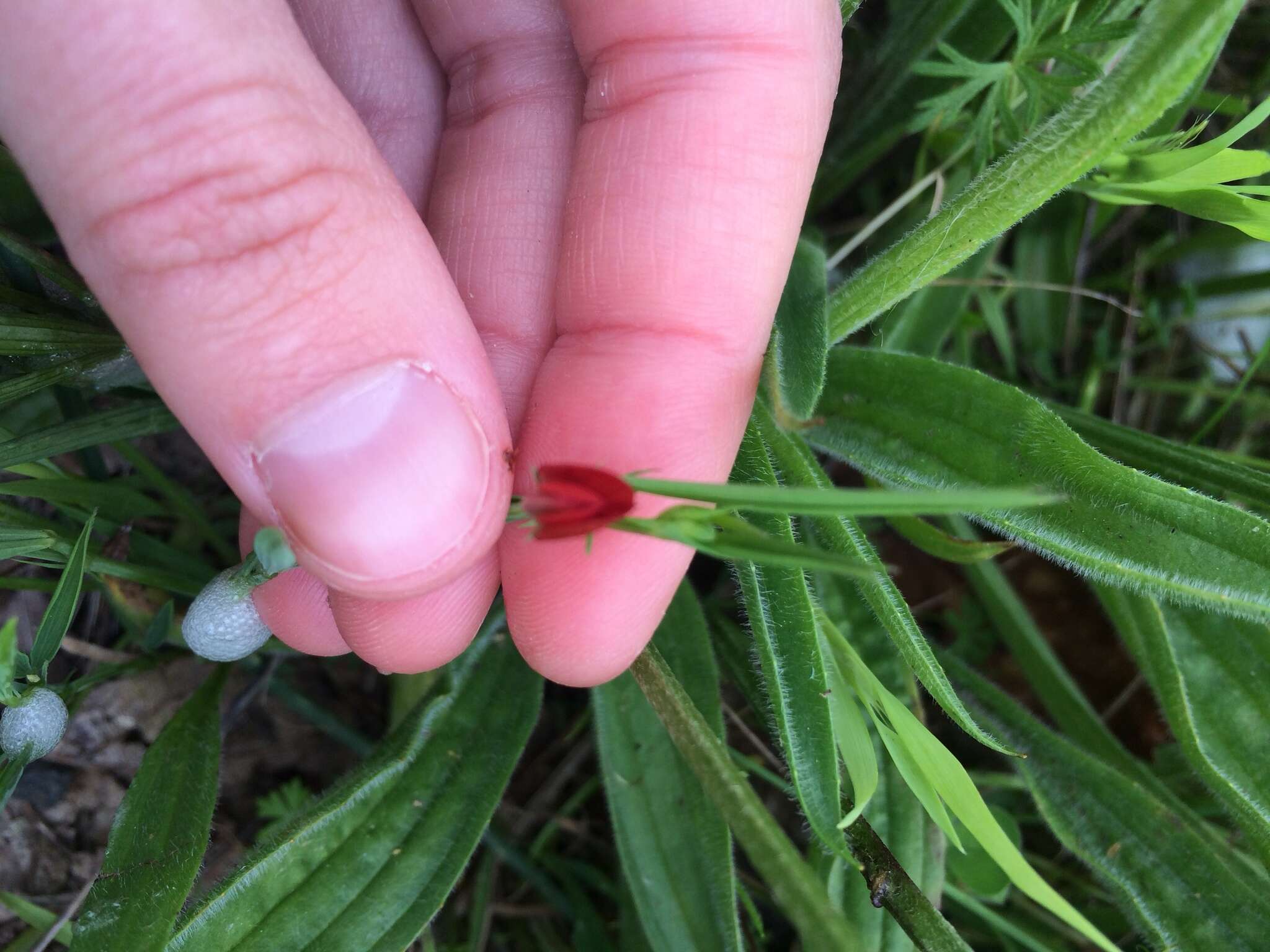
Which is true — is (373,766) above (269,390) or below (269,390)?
below

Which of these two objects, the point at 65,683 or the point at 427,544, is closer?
the point at 427,544

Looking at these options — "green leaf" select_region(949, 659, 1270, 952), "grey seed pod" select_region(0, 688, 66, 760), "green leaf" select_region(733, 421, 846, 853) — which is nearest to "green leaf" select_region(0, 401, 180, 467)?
"grey seed pod" select_region(0, 688, 66, 760)

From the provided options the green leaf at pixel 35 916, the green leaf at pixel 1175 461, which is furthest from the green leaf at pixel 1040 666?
the green leaf at pixel 35 916

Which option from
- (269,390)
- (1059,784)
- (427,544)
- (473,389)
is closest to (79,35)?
(269,390)

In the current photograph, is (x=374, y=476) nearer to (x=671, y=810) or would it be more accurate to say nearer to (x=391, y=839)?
(x=391, y=839)

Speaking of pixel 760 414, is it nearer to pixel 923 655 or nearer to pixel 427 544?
pixel 923 655

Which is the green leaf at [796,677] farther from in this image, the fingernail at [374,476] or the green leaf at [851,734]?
the fingernail at [374,476]
